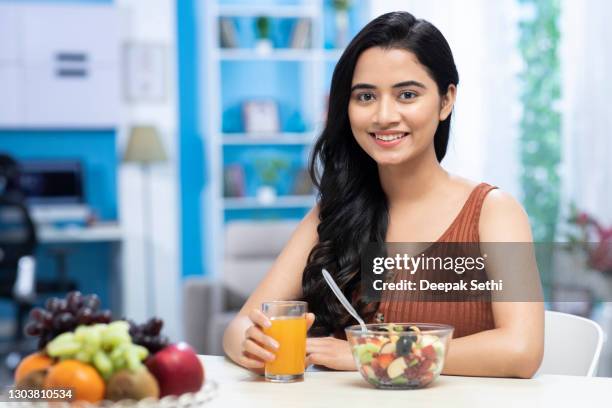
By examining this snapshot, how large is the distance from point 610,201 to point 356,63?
9.34ft

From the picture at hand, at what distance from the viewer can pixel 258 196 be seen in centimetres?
609

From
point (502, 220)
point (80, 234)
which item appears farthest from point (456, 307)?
point (80, 234)

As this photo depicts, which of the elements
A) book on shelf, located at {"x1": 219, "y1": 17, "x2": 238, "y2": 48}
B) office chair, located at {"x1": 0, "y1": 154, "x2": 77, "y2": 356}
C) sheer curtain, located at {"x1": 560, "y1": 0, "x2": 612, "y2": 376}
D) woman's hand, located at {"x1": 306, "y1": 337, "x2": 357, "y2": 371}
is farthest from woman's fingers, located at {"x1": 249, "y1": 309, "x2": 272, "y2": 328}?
book on shelf, located at {"x1": 219, "y1": 17, "x2": 238, "y2": 48}

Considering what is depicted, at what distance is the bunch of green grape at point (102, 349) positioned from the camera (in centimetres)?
105

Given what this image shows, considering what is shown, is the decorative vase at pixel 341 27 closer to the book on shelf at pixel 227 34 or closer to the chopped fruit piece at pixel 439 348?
the book on shelf at pixel 227 34

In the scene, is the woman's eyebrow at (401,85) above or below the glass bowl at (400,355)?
above

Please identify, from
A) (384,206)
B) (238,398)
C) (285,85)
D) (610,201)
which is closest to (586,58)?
(610,201)

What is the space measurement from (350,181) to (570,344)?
571 mm

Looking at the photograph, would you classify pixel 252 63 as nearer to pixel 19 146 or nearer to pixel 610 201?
pixel 19 146

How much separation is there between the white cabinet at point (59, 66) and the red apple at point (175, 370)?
16.8 ft

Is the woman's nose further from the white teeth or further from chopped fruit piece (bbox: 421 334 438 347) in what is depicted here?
chopped fruit piece (bbox: 421 334 438 347)

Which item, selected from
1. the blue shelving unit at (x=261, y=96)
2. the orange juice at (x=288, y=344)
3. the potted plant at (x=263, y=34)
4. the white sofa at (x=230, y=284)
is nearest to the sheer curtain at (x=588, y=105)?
the white sofa at (x=230, y=284)

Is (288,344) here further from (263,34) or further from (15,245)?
(263,34)

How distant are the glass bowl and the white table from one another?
17 millimetres
